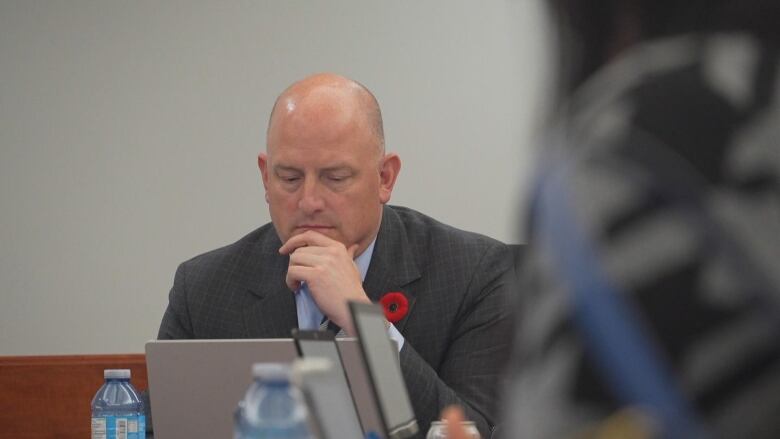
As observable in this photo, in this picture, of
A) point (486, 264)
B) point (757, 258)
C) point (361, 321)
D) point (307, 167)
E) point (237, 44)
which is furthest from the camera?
point (237, 44)

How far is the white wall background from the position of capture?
13.8ft

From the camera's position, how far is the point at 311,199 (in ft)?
9.35

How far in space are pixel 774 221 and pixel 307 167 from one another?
91.9 inches

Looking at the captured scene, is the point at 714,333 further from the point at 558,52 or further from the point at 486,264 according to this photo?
the point at 486,264

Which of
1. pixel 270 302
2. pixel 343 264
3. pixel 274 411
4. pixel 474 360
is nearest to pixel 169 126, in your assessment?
pixel 270 302

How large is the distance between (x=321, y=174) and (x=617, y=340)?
2.32 metres

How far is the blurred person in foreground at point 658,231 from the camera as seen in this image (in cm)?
59

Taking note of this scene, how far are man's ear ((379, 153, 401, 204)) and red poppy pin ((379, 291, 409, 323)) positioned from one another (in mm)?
272

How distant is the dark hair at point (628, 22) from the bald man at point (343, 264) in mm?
2079

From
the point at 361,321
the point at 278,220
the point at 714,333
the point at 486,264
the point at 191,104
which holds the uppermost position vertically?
the point at 191,104

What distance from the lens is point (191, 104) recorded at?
4391 mm

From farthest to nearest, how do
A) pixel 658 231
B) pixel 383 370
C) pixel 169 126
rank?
1. pixel 169 126
2. pixel 383 370
3. pixel 658 231

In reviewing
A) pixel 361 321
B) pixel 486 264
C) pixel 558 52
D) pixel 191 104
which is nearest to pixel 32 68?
pixel 191 104

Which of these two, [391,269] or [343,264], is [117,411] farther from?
[391,269]
